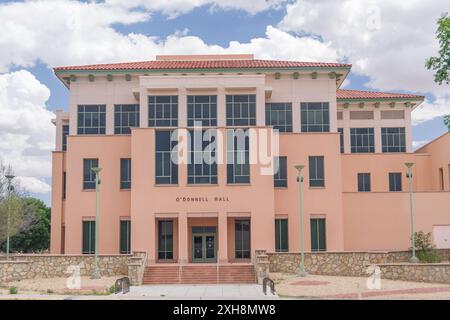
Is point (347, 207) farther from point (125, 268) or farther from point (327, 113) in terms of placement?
point (125, 268)

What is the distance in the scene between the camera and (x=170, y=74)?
44500 mm

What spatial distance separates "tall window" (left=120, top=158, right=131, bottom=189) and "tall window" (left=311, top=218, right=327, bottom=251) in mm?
13465

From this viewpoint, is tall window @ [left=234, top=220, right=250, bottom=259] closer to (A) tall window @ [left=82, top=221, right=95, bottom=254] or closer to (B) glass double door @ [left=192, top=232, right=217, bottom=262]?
(B) glass double door @ [left=192, top=232, right=217, bottom=262]

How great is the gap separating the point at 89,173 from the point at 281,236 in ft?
47.6

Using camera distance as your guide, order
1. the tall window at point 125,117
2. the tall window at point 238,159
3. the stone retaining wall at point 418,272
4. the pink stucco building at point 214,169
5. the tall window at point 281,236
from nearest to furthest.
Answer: the stone retaining wall at point 418,272 < the pink stucco building at point 214,169 < the tall window at point 238,159 < the tall window at point 281,236 < the tall window at point 125,117

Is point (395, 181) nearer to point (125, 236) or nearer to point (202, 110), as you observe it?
point (202, 110)

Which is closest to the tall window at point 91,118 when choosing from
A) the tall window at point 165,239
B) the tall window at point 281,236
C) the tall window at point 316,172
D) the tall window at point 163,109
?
the tall window at point 163,109

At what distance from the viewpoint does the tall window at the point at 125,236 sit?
135ft

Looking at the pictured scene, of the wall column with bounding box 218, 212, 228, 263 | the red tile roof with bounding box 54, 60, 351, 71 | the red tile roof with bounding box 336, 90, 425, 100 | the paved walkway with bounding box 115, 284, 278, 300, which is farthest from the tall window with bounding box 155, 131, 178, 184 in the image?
the red tile roof with bounding box 336, 90, 425, 100

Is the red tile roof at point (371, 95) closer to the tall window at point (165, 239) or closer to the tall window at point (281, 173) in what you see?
the tall window at point (281, 173)

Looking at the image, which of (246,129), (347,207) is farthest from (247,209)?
(347,207)

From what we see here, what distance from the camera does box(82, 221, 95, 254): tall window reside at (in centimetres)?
4119

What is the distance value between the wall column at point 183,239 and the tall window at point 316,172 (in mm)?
9559
